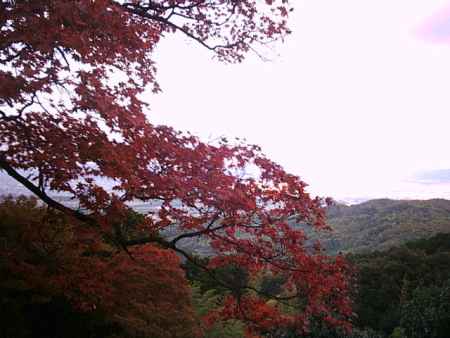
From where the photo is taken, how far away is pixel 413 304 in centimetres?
1095

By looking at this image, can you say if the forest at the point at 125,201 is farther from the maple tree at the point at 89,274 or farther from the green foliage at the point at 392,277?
the green foliage at the point at 392,277

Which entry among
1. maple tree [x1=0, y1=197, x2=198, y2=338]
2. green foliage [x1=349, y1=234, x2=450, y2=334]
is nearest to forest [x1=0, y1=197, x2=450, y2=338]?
maple tree [x1=0, y1=197, x2=198, y2=338]

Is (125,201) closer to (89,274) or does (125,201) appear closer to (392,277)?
(89,274)

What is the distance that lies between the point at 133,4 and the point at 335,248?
70.1m

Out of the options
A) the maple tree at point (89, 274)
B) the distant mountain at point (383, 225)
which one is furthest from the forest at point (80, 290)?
the distant mountain at point (383, 225)

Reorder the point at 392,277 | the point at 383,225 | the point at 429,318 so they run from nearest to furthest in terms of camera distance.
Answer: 1. the point at 429,318
2. the point at 392,277
3. the point at 383,225

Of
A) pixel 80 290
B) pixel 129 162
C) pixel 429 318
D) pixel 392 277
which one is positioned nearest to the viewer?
pixel 129 162

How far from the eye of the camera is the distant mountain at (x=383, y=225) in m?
67.0

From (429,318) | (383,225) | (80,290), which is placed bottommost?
(429,318)

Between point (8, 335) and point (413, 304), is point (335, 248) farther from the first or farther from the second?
point (8, 335)

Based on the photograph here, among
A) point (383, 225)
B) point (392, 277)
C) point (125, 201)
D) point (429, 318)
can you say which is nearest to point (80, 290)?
point (125, 201)

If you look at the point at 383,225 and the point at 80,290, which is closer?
the point at 80,290

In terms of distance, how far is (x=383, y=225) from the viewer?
278 feet

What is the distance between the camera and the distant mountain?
6701cm
